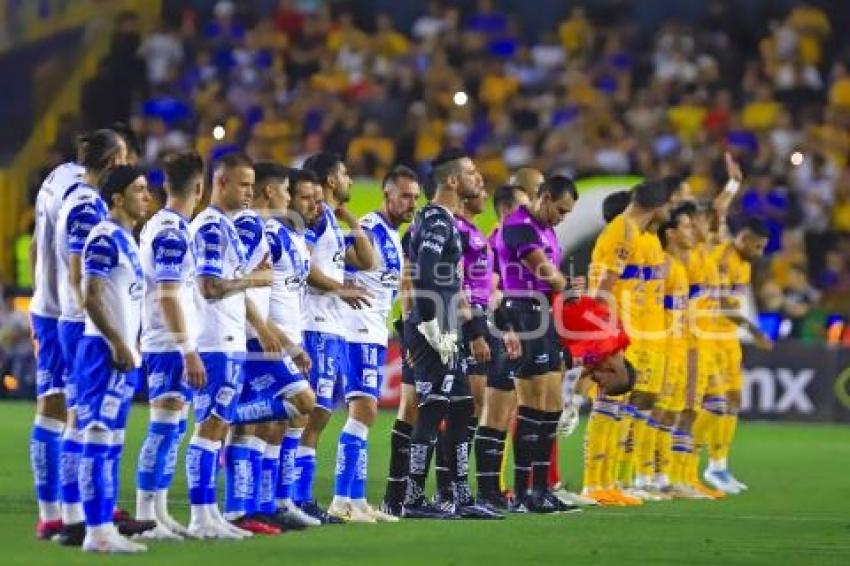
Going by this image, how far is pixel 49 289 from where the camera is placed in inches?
506

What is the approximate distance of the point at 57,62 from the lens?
108ft

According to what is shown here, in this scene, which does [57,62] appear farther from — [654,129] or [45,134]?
[654,129]

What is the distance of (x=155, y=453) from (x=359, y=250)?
112 inches

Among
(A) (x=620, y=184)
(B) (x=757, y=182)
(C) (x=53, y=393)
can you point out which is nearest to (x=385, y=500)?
(C) (x=53, y=393)

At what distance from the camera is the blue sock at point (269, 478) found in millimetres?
13547

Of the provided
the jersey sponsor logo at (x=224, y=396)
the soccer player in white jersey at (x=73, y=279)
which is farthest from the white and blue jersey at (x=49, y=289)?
the jersey sponsor logo at (x=224, y=396)

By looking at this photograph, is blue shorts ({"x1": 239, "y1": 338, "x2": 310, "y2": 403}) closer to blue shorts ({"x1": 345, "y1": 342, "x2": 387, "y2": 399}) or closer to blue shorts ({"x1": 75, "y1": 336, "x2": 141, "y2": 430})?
blue shorts ({"x1": 345, "y1": 342, "x2": 387, "y2": 399})

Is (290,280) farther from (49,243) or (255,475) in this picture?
(49,243)

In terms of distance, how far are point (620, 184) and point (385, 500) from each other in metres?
13.3

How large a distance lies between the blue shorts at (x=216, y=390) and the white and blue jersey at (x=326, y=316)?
172cm

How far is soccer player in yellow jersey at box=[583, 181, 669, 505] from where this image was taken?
1683cm

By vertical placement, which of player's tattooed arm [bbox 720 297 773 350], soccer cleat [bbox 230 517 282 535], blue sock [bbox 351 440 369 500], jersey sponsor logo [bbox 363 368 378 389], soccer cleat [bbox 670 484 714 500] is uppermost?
player's tattooed arm [bbox 720 297 773 350]

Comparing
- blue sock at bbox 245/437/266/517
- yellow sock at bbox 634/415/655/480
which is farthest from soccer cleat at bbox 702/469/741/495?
blue sock at bbox 245/437/266/517

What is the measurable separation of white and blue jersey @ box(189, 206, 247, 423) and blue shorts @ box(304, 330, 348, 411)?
164 centimetres
